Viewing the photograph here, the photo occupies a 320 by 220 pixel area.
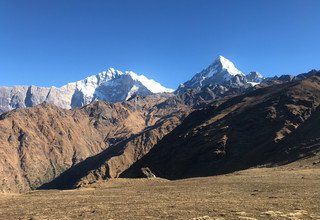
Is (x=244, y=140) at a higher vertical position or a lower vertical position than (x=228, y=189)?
higher

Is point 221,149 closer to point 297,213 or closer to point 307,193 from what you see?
point 307,193

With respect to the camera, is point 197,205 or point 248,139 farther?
point 248,139

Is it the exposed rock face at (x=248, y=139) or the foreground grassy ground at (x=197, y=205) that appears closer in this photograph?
the foreground grassy ground at (x=197, y=205)

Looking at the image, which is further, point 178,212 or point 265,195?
point 265,195

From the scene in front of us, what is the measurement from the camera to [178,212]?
1380 inches

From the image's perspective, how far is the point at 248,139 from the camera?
501ft

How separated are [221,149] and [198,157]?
10768 millimetres

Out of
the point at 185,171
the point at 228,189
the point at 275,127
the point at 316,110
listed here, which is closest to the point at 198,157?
the point at 185,171

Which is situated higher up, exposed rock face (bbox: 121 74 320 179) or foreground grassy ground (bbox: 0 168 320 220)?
exposed rock face (bbox: 121 74 320 179)

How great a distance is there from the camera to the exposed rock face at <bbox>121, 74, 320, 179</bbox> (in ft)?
412

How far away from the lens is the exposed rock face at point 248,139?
125625mm

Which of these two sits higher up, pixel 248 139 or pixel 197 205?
pixel 248 139

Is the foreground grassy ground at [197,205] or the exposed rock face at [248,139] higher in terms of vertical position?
the exposed rock face at [248,139]

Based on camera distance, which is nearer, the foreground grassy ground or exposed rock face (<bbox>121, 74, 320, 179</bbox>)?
the foreground grassy ground
